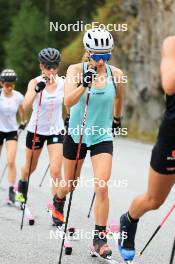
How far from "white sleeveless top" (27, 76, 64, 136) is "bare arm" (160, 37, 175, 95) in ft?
12.1

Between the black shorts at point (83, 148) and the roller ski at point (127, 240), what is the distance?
96 centimetres

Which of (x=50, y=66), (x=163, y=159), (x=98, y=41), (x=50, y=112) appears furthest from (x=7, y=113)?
(x=163, y=159)

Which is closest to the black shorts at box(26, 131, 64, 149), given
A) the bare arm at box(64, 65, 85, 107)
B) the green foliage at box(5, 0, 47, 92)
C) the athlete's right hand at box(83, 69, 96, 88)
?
the bare arm at box(64, 65, 85, 107)

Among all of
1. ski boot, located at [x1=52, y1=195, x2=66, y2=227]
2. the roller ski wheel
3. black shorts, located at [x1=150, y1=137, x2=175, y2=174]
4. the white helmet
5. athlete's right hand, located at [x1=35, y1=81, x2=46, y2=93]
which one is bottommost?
the roller ski wheel

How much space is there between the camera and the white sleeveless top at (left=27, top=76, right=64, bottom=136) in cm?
850

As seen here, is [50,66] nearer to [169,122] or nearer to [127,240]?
[127,240]

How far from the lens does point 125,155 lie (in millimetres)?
17594

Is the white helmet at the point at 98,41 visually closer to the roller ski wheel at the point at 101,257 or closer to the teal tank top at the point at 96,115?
the teal tank top at the point at 96,115

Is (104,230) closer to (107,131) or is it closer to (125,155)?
(107,131)

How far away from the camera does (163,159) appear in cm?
507

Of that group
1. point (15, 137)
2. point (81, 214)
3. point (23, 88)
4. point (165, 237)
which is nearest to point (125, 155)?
point (15, 137)

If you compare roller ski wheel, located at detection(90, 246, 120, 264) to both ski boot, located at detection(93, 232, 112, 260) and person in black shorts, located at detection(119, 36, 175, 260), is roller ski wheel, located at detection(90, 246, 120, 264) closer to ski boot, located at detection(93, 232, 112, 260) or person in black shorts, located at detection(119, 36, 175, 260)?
ski boot, located at detection(93, 232, 112, 260)

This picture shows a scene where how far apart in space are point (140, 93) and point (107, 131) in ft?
62.2

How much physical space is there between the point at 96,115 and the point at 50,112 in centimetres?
230
